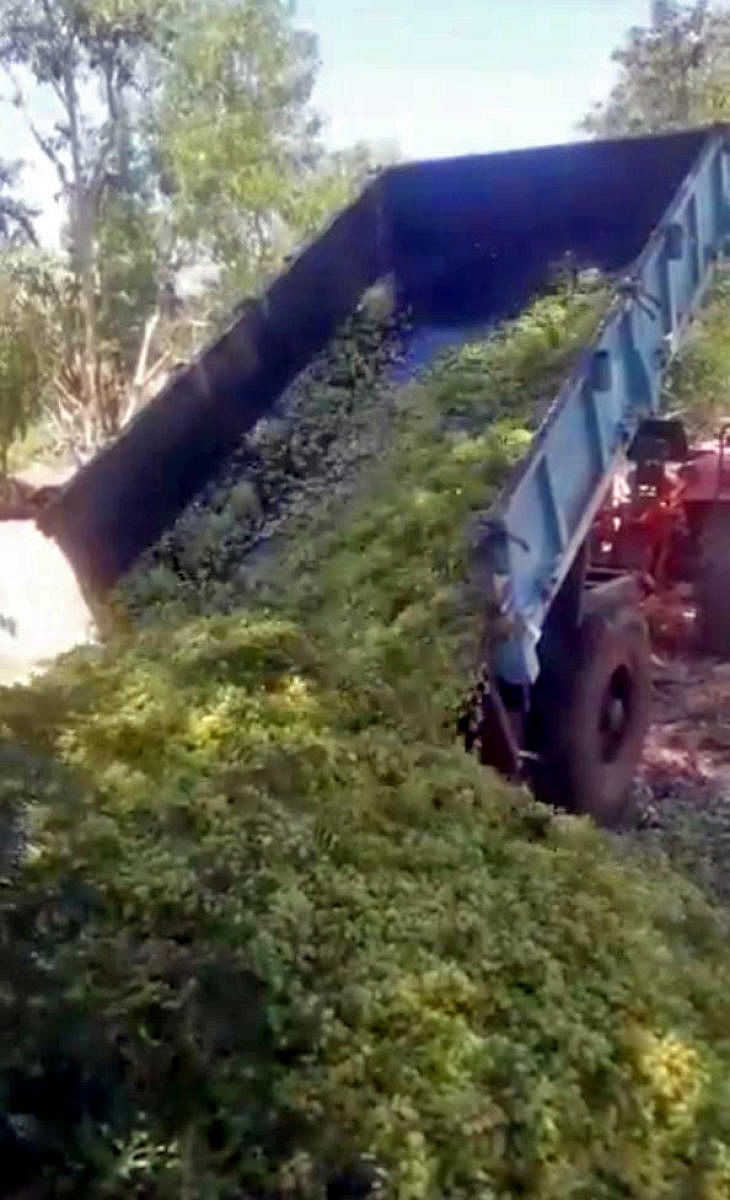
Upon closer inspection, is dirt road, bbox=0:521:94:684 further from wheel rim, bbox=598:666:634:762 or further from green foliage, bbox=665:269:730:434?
green foliage, bbox=665:269:730:434

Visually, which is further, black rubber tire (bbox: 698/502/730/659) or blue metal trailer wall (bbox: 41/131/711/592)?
black rubber tire (bbox: 698/502/730/659)

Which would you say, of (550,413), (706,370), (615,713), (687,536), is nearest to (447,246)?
(687,536)

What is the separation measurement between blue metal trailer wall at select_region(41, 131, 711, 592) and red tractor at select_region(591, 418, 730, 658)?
115 cm

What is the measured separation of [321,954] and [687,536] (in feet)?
16.6

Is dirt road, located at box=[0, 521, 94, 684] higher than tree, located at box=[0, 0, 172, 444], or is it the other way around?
tree, located at box=[0, 0, 172, 444]

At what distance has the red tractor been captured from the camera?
23.1 feet

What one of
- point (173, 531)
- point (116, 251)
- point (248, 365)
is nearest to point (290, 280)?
point (248, 365)

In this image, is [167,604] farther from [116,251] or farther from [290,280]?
[116,251]

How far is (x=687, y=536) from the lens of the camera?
24.8 ft

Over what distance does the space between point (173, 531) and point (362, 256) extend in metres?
2.39

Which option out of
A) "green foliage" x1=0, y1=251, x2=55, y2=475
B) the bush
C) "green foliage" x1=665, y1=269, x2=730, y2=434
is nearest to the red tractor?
"green foliage" x1=665, y1=269, x2=730, y2=434

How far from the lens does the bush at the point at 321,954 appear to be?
8.63 ft

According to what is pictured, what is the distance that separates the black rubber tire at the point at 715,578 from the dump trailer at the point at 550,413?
0.13 feet

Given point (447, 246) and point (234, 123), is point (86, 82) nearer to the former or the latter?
point (234, 123)
